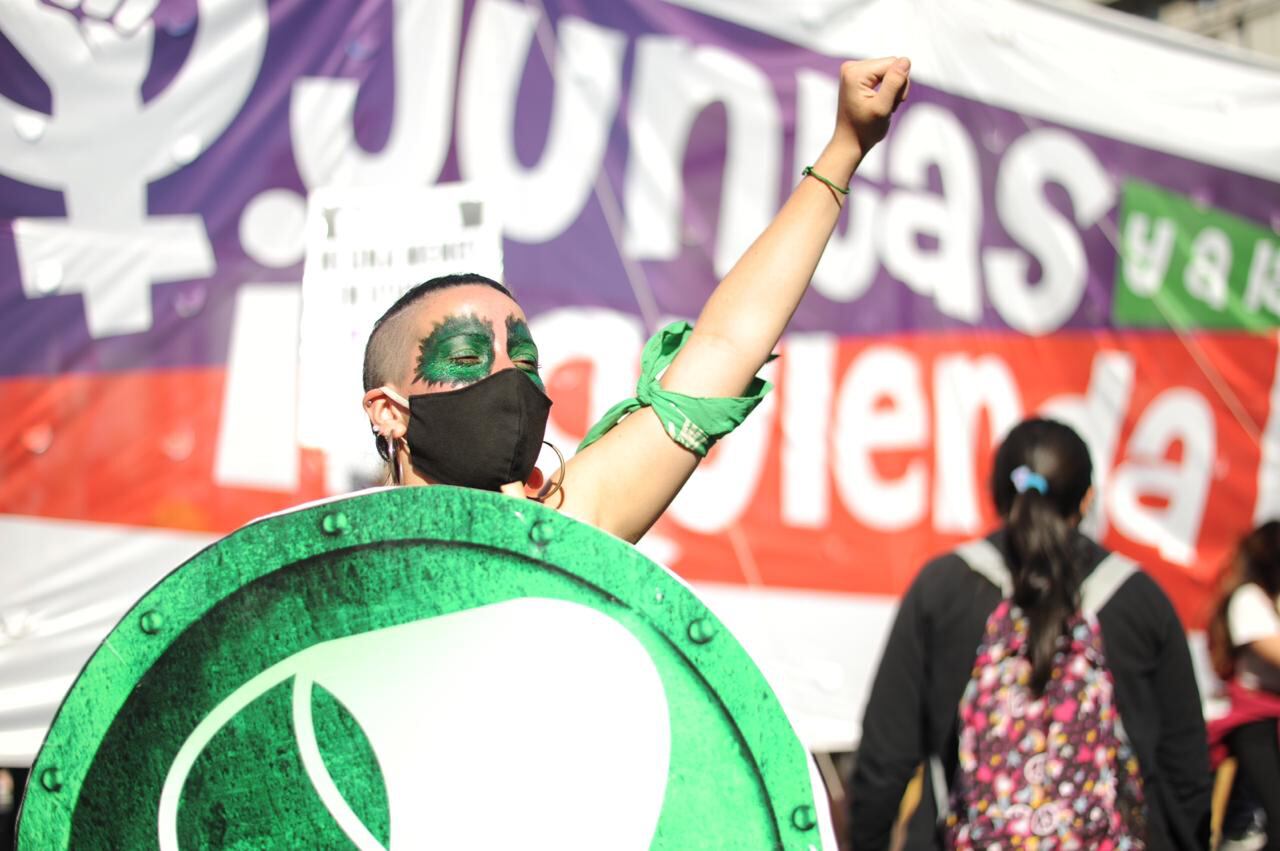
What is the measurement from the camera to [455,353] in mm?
1404

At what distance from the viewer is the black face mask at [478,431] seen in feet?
4.44

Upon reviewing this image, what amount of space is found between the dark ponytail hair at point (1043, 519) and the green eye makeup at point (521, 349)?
137 cm

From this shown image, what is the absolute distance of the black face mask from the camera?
53.3 inches

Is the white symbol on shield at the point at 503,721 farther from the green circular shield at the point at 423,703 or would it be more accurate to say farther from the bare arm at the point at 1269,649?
the bare arm at the point at 1269,649

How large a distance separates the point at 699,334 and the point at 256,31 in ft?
8.23

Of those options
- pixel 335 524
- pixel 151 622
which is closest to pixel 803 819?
pixel 335 524

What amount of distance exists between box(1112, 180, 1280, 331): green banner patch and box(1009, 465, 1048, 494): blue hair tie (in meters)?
2.27

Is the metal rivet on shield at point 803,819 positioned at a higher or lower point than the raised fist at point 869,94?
lower

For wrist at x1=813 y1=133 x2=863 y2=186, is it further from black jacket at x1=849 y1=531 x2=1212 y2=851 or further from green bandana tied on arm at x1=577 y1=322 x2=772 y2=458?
black jacket at x1=849 y1=531 x2=1212 y2=851

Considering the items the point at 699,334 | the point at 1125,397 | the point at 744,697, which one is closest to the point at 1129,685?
the point at 699,334

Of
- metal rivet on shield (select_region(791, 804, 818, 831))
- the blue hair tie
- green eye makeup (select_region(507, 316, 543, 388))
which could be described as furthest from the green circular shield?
the blue hair tie

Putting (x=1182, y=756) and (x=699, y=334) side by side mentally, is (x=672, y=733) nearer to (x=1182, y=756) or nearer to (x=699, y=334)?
(x=699, y=334)

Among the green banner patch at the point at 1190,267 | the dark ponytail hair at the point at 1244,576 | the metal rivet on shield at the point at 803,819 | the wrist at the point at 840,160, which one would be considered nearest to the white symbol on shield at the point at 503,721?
the metal rivet on shield at the point at 803,819

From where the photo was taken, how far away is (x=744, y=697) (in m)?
1.09
